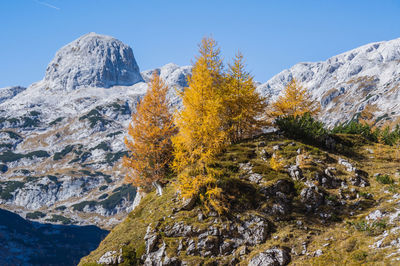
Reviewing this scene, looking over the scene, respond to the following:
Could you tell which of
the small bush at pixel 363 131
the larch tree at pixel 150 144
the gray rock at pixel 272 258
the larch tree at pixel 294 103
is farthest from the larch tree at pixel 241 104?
the small bush at pixel 363 131

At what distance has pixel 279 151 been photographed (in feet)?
76.0

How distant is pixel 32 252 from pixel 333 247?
23956cm

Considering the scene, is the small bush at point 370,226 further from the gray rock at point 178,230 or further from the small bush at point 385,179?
the gray rock at point 178,230

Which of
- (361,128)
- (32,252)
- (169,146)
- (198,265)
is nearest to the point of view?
(198,265)

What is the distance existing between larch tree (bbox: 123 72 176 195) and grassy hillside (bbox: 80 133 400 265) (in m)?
2.44

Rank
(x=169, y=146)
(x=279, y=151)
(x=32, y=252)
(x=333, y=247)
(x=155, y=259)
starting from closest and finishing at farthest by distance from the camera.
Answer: (x=333, y=247)
(x=155, y=259)
(x=279, y=151)
(x=169, y=146)
(x=32, y=252)

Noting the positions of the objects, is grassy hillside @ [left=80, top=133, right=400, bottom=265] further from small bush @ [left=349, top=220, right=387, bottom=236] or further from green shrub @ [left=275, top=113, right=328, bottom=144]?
green shrub @ [left=275, top=113, right=328, bottom=144]

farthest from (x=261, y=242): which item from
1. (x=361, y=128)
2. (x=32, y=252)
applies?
(x=32, y=252)

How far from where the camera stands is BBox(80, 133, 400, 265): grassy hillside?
13.9 metres

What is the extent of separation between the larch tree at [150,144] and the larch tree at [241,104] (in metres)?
6.04

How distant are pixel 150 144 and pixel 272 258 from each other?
14.2 metres

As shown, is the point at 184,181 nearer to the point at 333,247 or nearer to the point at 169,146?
the point at 169,146

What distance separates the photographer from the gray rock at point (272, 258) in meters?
14.1

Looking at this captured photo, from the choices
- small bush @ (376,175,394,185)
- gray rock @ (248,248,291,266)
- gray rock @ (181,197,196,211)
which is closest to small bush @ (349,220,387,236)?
gray rock @ (248,248,291,266)
